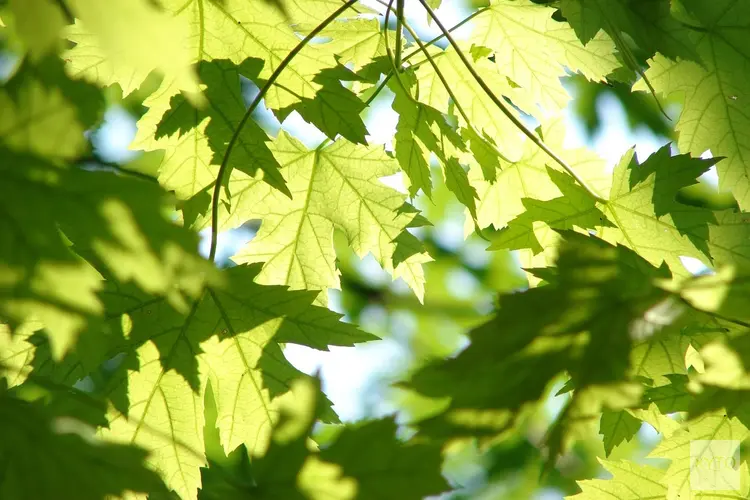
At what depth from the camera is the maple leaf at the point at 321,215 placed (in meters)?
1.60

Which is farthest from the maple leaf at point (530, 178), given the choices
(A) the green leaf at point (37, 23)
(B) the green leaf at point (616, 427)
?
(A) the green leaf at point (37, 23)

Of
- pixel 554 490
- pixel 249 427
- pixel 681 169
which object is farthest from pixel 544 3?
pixel 554 490

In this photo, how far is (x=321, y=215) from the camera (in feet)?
5.51

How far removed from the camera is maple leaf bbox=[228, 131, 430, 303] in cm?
160

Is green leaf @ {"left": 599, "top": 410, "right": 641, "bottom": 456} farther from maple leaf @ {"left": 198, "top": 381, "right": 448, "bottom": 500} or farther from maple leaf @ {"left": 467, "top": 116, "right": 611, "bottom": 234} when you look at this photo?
maple leaf @ {"left": 198, "top": 381, "right": 448, "bottom": 500}

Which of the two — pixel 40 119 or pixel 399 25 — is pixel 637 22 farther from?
pixel 40 119

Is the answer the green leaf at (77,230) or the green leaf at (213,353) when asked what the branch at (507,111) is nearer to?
the green leaf at (213,353)

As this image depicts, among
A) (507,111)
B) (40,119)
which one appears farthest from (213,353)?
(507,111)

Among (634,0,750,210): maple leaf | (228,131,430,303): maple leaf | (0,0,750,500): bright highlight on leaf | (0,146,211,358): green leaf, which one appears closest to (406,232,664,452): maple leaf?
(0,0,750,500): bright highlight on leaf

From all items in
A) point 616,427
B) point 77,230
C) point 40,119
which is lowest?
point 616,427

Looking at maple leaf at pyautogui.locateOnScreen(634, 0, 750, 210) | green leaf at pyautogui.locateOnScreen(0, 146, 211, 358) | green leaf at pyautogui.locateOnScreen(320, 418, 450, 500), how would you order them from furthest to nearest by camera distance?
maple leaf at pyautogui.locateOnScreen(634, 0, 750, 210)
green leaf at pyautogui.locateOnScreen(320, 418, 450, 500)
green leaf at pyautogui.locateOnScreen(0, 146, 211, 358)

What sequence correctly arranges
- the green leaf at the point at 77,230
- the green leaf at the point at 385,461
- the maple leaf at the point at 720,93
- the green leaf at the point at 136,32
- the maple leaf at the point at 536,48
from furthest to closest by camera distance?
the maple leaf at the point at 536,48, the maple leaf at the point at 720,93, the green leaf at the point at 385,461, the green leaf at the point at 77,230, the green leaf at the point at 136,32

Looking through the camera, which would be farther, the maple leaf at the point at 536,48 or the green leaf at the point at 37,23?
the maple leaf at the point at 536,48

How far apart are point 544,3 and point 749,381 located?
3.30 ft
